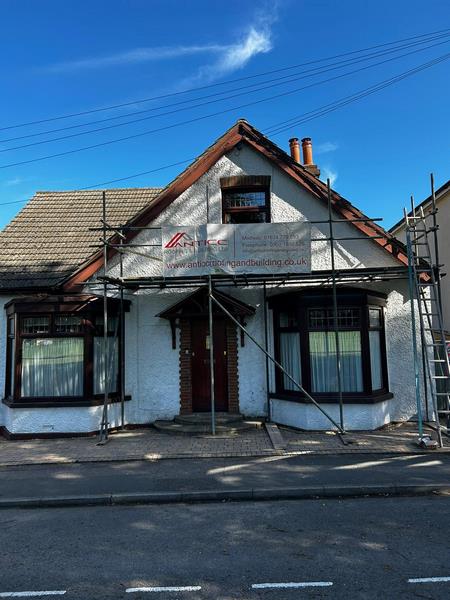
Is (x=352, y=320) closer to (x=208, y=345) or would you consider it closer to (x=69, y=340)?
(x=208, y=345)

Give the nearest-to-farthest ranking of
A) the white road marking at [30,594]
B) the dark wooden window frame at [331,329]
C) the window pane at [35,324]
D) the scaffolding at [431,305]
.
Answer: the white road marking at [30,594]
the scaffolding at [431,305]
the dark wooden window frame at [331,329]
the window pane at [35,324]

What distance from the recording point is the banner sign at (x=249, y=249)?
364 inches

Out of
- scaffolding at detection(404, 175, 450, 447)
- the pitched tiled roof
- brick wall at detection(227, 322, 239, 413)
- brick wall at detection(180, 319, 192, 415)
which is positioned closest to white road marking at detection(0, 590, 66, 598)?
scaffolding at detection(404, 175, 450, 447)

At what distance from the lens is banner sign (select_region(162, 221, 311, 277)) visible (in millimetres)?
9242

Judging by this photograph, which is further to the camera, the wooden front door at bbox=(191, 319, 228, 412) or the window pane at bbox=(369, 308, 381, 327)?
the wooden front door at bbox=(191, 319, 228, 412)

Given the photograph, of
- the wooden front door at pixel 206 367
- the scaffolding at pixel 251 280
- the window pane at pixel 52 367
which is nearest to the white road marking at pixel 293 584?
the scaffolding at pixel 251 280

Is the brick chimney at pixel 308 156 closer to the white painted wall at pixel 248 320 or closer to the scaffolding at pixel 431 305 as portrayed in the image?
the white painted wall at pixel 248 320

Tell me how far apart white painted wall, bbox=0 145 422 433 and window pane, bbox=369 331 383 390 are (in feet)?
0.88

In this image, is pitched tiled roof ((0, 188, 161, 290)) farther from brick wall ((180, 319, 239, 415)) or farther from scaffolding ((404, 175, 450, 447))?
scaffolding ((404, 175, 450, 447))

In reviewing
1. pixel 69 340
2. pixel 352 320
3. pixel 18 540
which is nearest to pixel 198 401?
pixel 69 340

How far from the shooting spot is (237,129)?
1077 centimetres

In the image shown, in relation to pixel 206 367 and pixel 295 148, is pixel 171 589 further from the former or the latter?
pixel 295 148

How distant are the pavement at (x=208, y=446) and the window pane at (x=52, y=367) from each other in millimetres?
1073

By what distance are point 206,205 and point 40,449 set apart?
20.6ft
